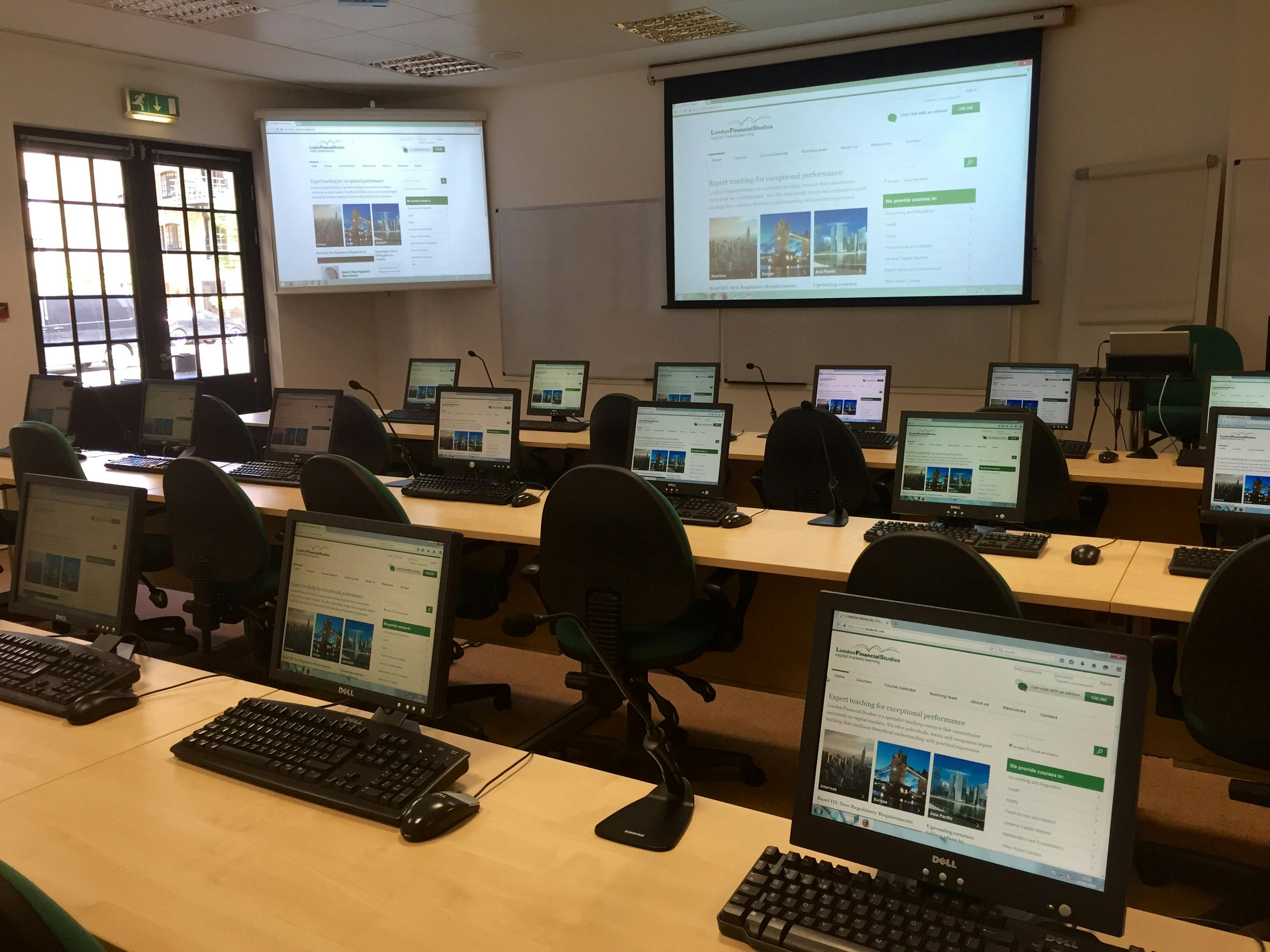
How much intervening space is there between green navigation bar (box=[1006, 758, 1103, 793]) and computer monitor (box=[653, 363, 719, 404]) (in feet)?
15.2

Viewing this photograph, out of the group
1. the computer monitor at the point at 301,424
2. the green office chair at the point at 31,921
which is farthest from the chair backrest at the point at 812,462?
the green office chair at the point at 31,921

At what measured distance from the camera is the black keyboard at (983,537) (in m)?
2.71

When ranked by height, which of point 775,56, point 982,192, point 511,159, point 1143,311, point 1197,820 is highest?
point 775,56

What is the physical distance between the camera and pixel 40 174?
6.04 m

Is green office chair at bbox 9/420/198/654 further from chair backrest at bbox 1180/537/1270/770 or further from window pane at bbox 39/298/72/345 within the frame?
chair backrest at bbox 1180/537/1270/770

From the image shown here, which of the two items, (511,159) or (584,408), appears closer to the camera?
(584,408)

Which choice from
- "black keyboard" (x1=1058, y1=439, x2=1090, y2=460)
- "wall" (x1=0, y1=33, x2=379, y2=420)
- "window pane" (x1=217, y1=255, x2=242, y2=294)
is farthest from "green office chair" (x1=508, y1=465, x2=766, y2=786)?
"window pane" (x1=217, y1=255, x2=242, y2=294)

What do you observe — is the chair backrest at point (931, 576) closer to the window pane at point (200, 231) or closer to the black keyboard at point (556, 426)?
the black keyboard at point (556, 426)

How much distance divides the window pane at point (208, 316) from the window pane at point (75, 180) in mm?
1002

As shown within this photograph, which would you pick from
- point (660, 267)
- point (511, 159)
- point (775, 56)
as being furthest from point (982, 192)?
point (511, 159)

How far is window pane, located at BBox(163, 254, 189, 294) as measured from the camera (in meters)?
6.84

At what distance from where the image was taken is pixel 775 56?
21.2ft

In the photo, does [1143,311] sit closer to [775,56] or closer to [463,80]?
[775,56]

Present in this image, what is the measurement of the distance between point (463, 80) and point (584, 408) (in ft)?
9.59
